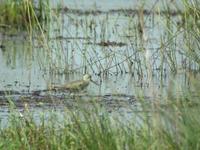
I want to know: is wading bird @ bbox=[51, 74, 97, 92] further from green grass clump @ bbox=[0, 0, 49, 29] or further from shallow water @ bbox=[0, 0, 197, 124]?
green grass clump @ bbox=[0, 0, 49, 29]

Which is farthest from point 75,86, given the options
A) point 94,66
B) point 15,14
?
point 15,14

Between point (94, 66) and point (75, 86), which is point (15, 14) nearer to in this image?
point (94, 66)

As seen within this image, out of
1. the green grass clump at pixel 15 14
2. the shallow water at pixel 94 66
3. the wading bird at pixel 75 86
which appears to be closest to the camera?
the shallow water at pixel 94 66

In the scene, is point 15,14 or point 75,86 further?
point 15,14

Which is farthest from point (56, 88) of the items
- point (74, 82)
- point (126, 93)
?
point (126, 93)

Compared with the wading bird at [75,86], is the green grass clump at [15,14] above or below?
above

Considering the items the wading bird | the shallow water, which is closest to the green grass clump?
the shallow water

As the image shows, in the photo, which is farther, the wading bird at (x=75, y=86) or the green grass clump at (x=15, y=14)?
the green grass clump at (x=15, y=14)

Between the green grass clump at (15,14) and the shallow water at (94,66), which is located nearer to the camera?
the shallow water at (94,66)

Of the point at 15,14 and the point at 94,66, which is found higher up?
the point at 15,14

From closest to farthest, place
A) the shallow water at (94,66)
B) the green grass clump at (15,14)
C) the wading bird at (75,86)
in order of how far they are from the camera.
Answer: the shallow water at (94,66) < the wading bird at (75,86) < the green grass clump at (15,14)

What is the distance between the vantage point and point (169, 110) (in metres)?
4.73

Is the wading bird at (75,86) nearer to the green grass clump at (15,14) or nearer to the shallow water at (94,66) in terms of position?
the shallow water at (94,66)

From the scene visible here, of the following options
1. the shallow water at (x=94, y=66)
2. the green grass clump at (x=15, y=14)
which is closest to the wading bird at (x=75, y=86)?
the shallow water at (x=94, y=66)
